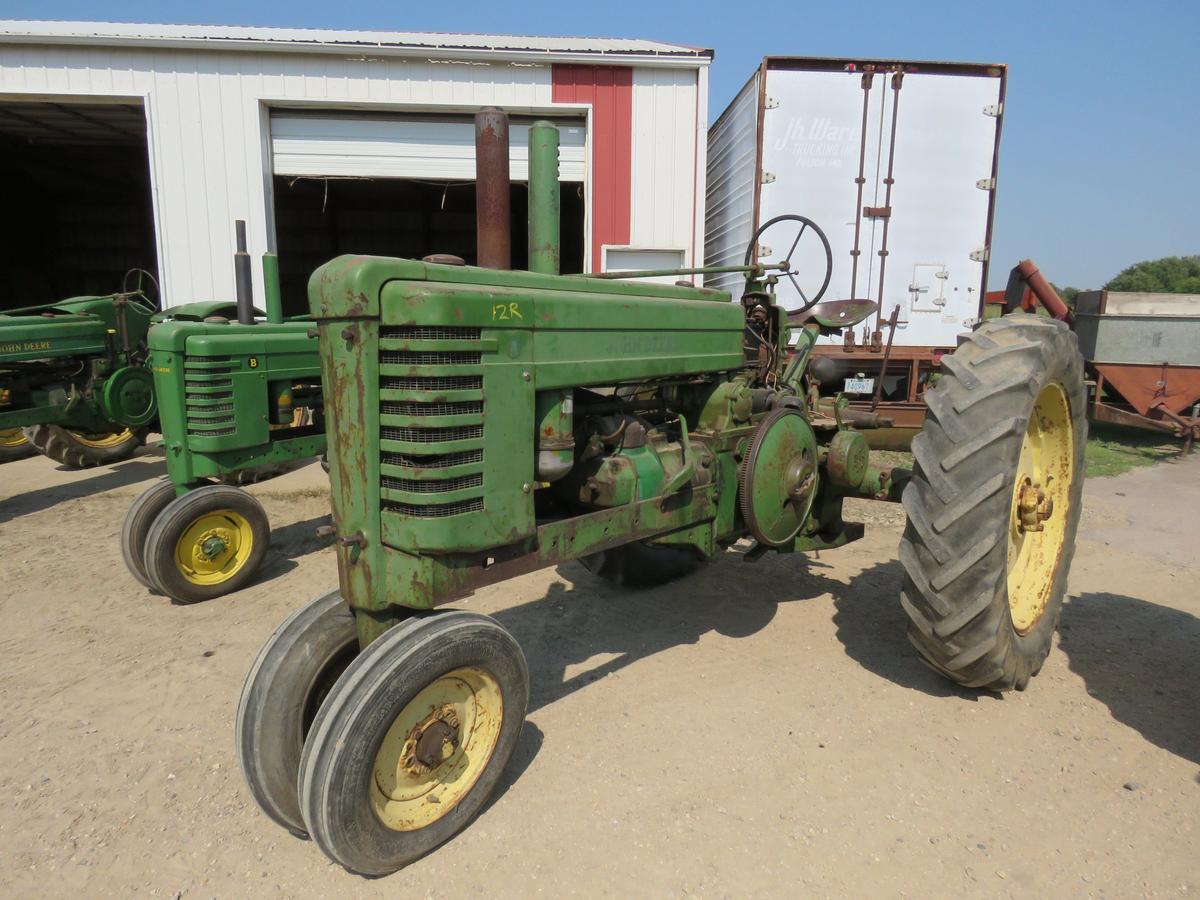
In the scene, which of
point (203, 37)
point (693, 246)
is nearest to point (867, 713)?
point (693, 246)

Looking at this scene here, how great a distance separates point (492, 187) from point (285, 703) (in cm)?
170

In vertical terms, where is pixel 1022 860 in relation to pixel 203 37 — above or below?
below

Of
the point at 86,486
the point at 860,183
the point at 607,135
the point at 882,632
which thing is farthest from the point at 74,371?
the point at 860,183

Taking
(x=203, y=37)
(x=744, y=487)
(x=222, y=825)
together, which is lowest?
(x=222, y=825)

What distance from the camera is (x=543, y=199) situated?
2.74 m

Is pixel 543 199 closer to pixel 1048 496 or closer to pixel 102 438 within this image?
pixel 1048 496

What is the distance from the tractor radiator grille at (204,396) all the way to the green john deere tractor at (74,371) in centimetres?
256

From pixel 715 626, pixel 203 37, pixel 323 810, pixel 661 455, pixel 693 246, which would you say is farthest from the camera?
pixel 693 246

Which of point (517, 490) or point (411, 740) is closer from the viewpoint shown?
point (411, 740)

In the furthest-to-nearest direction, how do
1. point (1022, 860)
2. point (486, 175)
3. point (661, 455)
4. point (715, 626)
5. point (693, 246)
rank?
point (693, 246) → point (715, 626) → point (661, 455) → point (486, 175) → point (1022, 860)

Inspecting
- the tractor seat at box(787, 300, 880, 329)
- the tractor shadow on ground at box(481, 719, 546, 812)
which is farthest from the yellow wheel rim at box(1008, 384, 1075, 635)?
the tractor shadow on ground at box(481, 719, 546, 812)

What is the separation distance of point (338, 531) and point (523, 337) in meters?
0.78

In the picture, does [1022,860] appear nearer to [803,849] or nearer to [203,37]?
[803,849]

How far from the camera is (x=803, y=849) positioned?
7.25 ft
